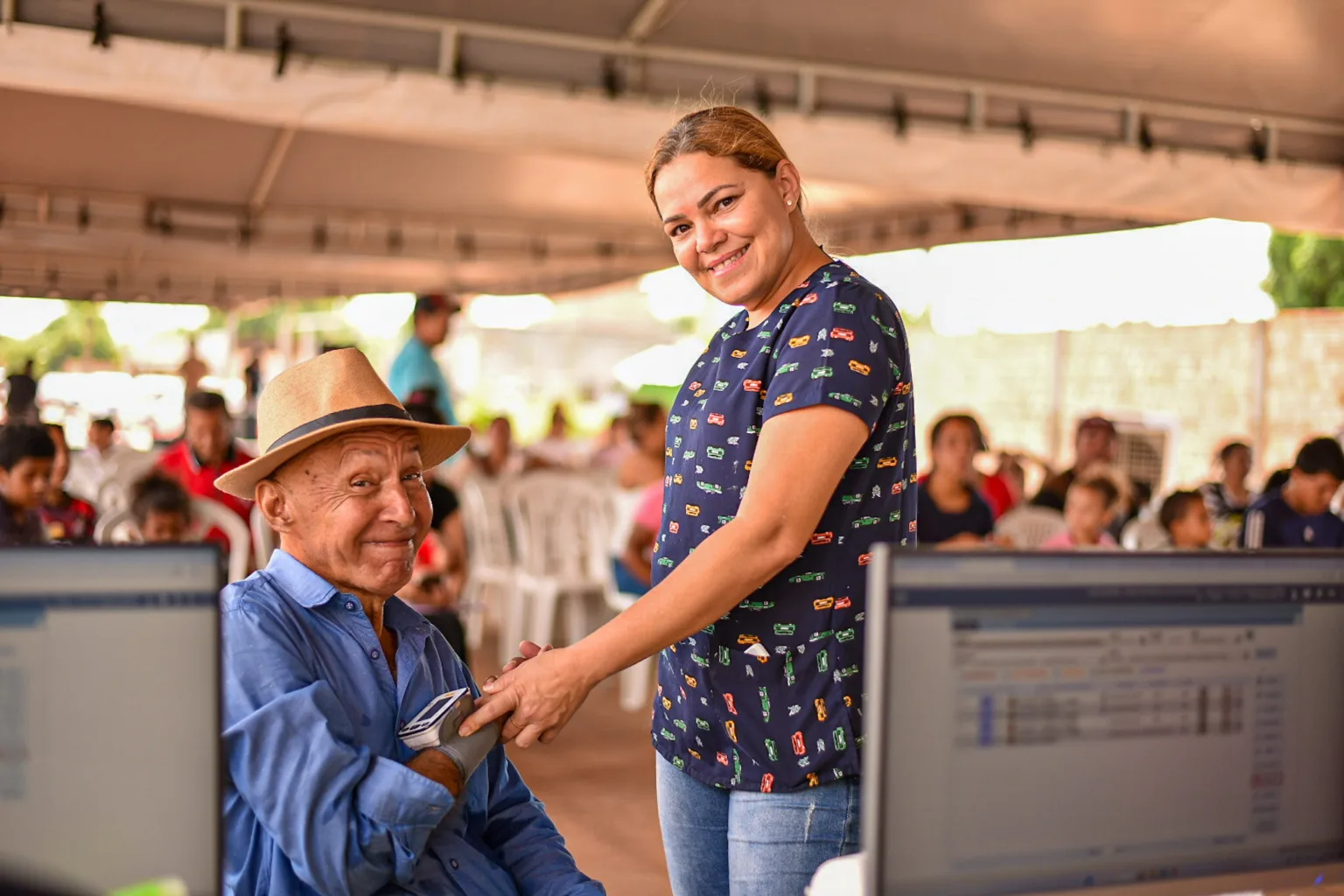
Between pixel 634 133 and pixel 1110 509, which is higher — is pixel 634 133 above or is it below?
Result: above

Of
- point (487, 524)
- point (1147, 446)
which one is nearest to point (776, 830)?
point (487, 524)

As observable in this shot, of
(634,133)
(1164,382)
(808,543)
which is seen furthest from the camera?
(1164,382)

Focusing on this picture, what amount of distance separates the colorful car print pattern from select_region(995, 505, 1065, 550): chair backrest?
4.86 metres

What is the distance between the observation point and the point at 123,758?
0.96 meters

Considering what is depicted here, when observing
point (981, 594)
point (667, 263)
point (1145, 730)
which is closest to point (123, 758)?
point (981, 594)

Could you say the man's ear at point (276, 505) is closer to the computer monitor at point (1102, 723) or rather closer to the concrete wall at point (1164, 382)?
the computer monitor at point (1102, 723)

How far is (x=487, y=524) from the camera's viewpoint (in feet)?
22.9

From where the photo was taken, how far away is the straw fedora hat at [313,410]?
5.49ft

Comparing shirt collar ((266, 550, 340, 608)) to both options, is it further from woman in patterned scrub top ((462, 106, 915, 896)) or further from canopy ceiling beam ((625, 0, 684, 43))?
canopy ceiling beam ((625, 0, 684, 43))

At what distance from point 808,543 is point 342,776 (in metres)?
0.62

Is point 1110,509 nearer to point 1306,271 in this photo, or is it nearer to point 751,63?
point 751,63

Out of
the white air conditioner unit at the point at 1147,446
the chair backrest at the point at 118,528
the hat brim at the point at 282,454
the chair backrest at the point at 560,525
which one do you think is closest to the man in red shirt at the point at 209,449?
the chair backrest at the point at 118,528

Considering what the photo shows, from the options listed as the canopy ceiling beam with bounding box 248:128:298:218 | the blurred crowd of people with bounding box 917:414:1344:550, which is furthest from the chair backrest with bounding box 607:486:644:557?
the canopy ceiling beam with bounding box 248:128:298:218

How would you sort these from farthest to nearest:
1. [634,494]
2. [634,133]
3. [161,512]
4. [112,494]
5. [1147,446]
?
[1147,446] < [634,494] < [112,494] < [161,512] < [634,133]
